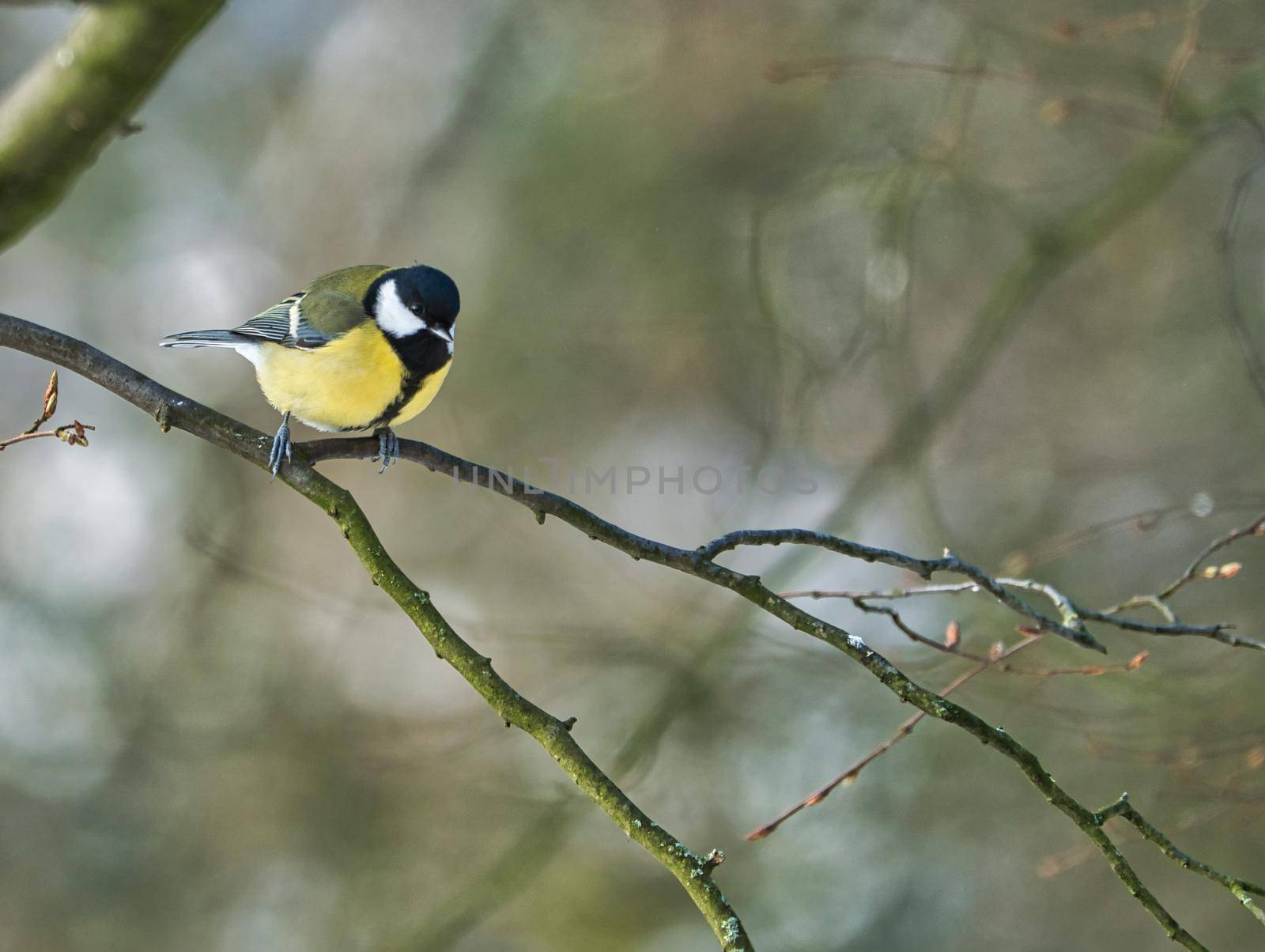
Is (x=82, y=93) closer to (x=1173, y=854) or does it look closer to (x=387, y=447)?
(x=387, y=447)

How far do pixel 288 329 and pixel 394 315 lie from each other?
309 mm

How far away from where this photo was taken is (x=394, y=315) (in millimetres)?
2430

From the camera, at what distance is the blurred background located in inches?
156

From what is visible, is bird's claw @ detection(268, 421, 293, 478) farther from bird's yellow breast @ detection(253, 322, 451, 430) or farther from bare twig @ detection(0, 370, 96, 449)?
bird's yellow breast @ detection(253, 322, 451, 430)

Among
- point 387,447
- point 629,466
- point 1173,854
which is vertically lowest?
point 1173,854

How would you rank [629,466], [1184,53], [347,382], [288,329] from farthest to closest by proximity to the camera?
[629,466] → [1184,53] → [288,329] → [347,382]

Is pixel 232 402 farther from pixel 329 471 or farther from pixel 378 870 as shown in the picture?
pixel 378 870

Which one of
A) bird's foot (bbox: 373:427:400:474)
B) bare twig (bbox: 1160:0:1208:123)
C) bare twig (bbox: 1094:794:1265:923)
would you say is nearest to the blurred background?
bare twig (bbox: 1160:0:1208:123)

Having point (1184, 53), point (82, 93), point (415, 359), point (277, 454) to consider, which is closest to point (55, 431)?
point (277, 454)

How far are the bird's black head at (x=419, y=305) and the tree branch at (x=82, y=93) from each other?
1.02 metres

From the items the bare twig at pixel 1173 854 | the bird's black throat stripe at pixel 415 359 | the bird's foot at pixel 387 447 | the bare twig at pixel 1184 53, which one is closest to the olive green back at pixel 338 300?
the bird's black throat stripe at pixel 415 359

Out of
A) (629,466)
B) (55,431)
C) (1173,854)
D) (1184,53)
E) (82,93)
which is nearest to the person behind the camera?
(82,93)

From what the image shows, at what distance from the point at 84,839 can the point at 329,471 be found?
6.45ft

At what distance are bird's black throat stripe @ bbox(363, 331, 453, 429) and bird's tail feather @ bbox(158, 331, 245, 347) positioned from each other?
1.61 ft
